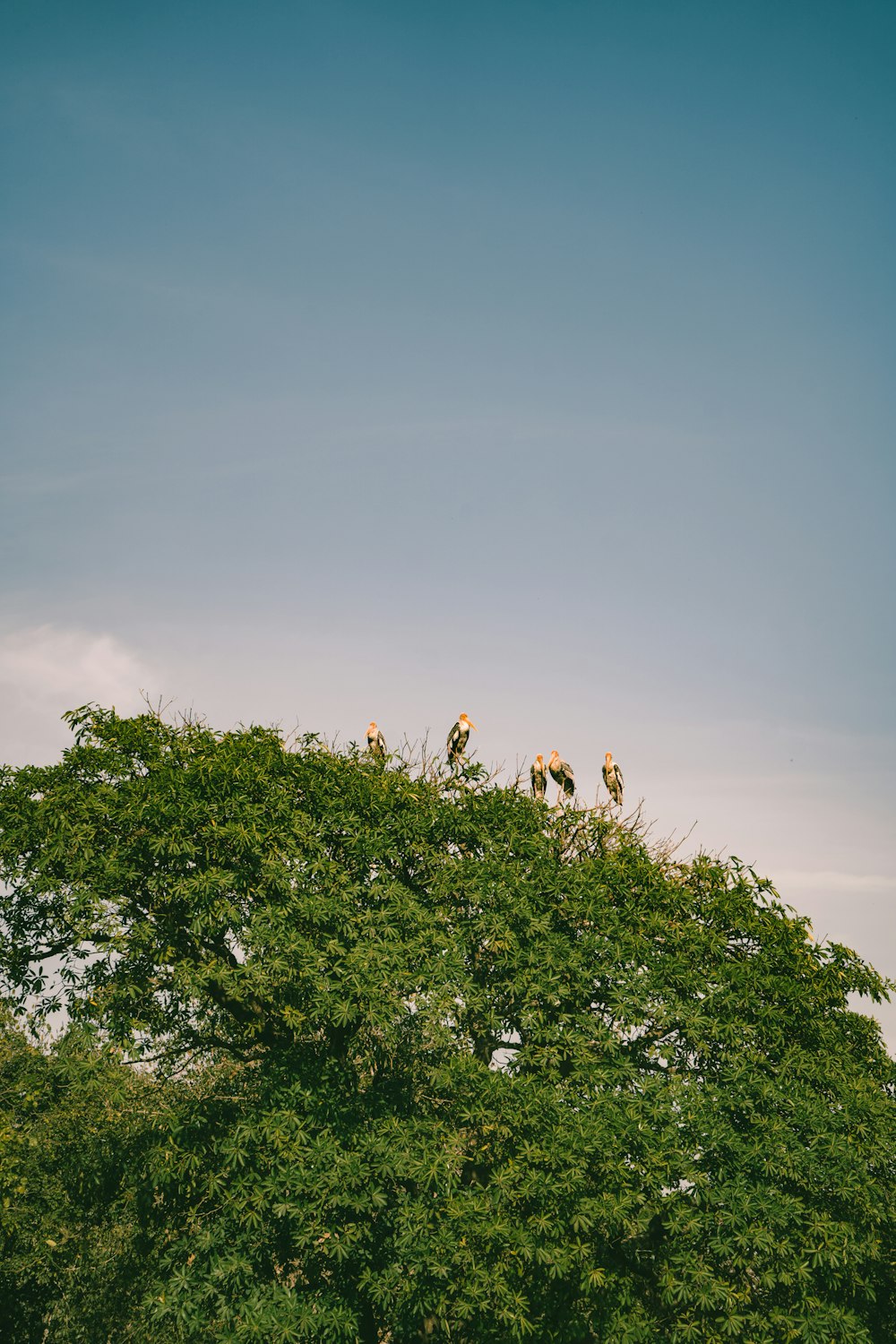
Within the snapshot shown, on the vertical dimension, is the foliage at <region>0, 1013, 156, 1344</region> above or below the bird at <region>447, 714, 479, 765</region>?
below

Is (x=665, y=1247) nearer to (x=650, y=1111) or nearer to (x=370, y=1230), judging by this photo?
(x=650, y=1111)

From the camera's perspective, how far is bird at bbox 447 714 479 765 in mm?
19672

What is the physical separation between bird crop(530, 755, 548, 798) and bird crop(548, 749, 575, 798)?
587mm

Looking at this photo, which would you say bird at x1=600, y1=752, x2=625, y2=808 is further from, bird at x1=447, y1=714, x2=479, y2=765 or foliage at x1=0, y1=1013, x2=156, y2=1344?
foliage at x1=0, y1=1013, x2=156, y2=1344

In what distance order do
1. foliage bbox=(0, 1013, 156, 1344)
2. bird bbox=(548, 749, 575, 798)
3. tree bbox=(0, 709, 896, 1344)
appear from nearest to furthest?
tree bbox=(0, 709, 896, 1344), foliage bbox=(0, 1013, 156, 1344), bird bbox=(548, 749, 575, 798)

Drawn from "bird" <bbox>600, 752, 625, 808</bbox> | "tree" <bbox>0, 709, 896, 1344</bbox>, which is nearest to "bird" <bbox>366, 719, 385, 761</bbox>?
"tree" <bbox>0, 709, 896, 1344</bbox>

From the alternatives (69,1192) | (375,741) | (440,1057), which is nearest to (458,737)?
(375,741)

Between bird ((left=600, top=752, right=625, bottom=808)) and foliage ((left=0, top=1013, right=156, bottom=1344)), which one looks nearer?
foliage ((left=0, top=1013, right=156, bottom=1344))

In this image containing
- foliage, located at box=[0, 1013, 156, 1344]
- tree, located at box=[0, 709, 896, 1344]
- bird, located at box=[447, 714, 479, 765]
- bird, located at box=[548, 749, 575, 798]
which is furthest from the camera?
bird, located at box=[548, 749, 575, 798]

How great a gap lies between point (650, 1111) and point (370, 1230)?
464 centimetres

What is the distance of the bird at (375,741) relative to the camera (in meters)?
19.3

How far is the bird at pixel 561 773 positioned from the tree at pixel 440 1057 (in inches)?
163

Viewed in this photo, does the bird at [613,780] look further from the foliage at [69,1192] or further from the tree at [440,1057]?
the foliage at [69,1192]

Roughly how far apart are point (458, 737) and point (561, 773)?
347 centimetres
